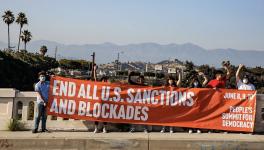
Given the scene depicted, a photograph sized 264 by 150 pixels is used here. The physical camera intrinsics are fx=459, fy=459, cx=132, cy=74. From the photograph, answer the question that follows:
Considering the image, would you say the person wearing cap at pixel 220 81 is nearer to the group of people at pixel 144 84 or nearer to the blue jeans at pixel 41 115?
the group of people at pixel 144 84

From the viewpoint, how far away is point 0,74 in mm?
76875

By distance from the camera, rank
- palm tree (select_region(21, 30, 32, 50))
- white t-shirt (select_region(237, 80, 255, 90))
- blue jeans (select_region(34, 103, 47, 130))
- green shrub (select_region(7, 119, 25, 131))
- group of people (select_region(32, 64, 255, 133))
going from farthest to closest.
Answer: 1. palm tree (select_region(21, 30, 32, 50))
2. white t-shirt (select_region(237, 80, 255, 90))
3. green shrub (select_region(7, 119, 25, 131))
4. group of people (select_region(32, 64, 255, 133))
5. blue jeans (select_region(34, 103, 47, 130))

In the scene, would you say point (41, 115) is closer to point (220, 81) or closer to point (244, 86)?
point (220, 81)

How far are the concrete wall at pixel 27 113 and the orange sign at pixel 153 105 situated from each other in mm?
297

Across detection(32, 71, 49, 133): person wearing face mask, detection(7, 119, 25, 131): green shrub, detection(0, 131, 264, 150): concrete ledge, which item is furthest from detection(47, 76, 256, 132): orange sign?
detection(0, 131, 264, 150): concrete ledge

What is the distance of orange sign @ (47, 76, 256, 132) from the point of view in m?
12.1

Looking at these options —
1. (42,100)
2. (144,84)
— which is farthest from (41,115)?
(144,84)

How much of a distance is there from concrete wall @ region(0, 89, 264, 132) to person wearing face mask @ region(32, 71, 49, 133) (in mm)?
367

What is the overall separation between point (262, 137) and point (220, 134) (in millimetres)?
1072

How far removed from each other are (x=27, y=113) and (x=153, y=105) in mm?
3388

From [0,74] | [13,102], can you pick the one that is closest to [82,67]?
[0,74]

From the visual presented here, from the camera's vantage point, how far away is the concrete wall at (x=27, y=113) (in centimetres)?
1211

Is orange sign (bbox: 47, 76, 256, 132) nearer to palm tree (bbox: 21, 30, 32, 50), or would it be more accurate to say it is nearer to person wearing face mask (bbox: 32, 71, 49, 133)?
person wearing face mask (bbox: 32, 71, 49, 133)

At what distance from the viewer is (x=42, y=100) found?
1188 centimetres
